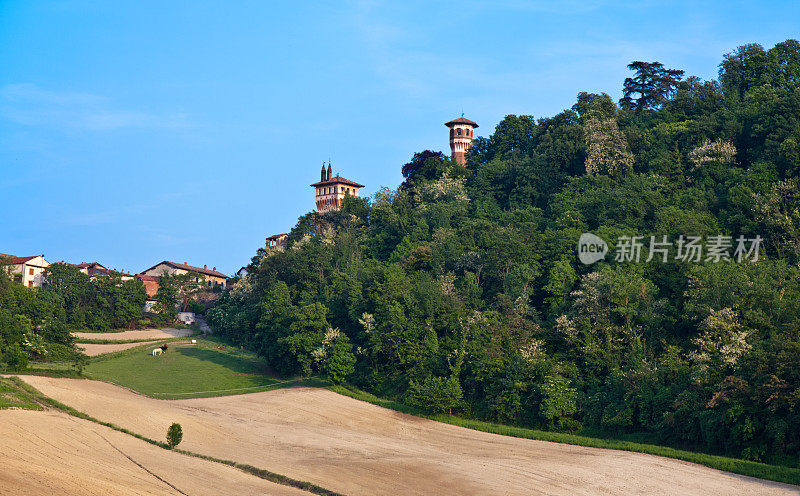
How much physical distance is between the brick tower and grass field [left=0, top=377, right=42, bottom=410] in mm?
83933

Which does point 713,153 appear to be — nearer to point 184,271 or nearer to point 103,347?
point 103,347

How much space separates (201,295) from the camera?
13175cm

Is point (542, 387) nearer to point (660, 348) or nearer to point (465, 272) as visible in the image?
point (660, 348)

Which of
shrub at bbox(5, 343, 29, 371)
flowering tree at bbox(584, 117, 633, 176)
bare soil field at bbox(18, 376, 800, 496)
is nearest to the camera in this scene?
bare soil field at bbox(18, 376, 800, 496)

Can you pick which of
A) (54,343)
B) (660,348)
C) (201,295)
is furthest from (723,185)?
(201,295)

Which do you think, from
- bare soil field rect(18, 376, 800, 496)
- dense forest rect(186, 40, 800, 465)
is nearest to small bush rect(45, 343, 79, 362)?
bare soil field rect(18, 376, 800, 496)

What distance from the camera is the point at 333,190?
14438 cm

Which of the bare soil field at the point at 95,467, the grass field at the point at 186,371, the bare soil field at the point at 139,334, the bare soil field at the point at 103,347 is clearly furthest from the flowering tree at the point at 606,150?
the bare soil field at the point at 95,467

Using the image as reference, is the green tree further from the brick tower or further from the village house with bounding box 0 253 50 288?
the village house with bounding box 0 253 50 288

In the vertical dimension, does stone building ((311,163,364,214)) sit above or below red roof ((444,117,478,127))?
below

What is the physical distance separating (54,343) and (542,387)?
184 ft

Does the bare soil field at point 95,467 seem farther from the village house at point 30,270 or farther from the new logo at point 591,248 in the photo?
the village house at point 30,270

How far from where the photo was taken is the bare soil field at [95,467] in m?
31.7

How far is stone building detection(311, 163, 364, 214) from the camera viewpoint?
14312 centimetres
